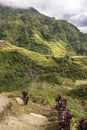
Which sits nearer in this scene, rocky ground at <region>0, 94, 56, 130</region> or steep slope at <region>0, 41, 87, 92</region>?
rocky ground at <region>0, 94, 56, 130</region>

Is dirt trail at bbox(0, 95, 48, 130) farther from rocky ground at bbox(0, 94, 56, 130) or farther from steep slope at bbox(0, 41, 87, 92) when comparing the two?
steep slope at bbox(0, 41, 87, 92)

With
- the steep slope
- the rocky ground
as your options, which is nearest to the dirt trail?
the rocky ground

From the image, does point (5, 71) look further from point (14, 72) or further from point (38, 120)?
point (38, 120)

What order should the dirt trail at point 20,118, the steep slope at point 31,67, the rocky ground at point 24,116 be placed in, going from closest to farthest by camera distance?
the dirt trail at point 20,118 → the rocky ground at point 24,116 → the steep slope at point 31,67

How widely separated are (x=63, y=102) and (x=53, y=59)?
521 ft

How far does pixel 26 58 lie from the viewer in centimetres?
19275

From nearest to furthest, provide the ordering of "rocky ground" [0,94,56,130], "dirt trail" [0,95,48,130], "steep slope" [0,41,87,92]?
1. "dirt trail" [0,95,48,130]
2. "rocky ground" [0,94,56,130]
3. "steep slope" [0,41,87,92]

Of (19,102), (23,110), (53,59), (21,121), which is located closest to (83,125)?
(21,121)

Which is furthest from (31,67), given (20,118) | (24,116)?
(20,118)

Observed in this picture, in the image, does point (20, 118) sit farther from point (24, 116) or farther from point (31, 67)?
point (31, 67)

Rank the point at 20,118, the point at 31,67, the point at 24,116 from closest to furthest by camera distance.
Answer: the point at 20,118
the point at 24,116
the point at 31,67

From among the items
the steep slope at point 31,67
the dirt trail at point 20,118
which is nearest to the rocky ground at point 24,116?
the dirt trail at point 20,118

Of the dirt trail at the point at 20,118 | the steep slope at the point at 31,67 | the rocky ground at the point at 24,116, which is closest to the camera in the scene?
the dirt trail at the point at 20,118

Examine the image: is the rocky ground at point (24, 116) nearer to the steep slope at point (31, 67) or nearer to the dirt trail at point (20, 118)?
the dirt trail at point (20, 118)
